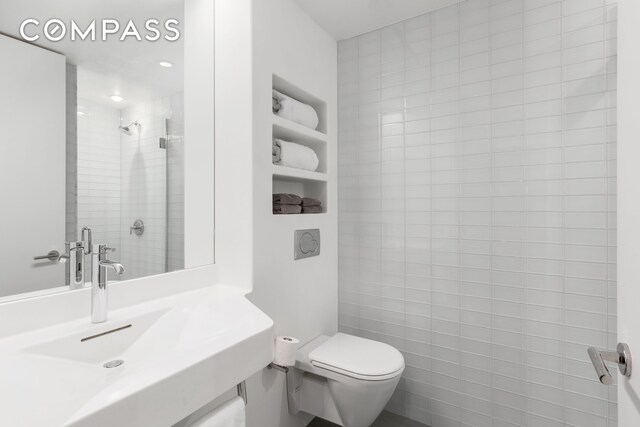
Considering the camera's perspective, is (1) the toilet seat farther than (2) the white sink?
Yes

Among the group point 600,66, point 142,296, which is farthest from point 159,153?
point 600,66

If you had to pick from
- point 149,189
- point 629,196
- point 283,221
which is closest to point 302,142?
point 283,221

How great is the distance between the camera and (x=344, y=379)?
1.46 m

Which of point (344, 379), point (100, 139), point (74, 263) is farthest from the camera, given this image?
point (344, 379)

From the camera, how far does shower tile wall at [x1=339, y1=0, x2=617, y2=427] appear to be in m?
1.39

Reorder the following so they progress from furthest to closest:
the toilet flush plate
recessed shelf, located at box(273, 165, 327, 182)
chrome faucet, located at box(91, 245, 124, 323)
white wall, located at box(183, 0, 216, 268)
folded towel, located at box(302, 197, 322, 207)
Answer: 1. folded towel, located at box(302, 197, 322, 207)
2. the toilet flush plate
3. recessed shelf, located at box(273, 165, 327, 182)
4. white wall, located at box(183, 0, 216, 268)
5. chrome faucet, located at box(91, 245, 124, 323)

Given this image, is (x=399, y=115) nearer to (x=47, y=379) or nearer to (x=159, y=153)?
(x=159, y=153)

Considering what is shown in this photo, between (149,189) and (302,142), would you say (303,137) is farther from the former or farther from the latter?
(149,189)

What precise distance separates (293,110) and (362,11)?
2.25ft

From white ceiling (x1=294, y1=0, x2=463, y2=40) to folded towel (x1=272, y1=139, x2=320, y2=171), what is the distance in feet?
2.52

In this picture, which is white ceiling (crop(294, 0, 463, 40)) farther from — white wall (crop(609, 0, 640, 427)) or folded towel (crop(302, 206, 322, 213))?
white wall (crop(609, 0, 640, 427))

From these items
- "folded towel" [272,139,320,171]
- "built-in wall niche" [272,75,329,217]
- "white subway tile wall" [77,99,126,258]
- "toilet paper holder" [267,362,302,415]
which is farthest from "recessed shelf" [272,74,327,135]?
"toilet paper holder" [267,362,302,415]

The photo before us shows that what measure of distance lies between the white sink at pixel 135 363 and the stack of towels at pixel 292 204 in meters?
0.54

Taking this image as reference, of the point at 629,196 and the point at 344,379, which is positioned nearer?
the point at 629,196
